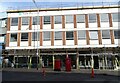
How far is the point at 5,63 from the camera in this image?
136 ft

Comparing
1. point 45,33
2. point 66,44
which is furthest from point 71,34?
point 45,33

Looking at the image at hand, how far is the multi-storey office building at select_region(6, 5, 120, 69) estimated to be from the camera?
127 ft

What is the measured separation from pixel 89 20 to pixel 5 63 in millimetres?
15954

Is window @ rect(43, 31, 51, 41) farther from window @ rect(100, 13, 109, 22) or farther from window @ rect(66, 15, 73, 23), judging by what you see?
window @ rect(100, 13, 109, 22)

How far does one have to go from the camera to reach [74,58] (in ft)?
130

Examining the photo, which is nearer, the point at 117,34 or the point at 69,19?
the point at 117,34

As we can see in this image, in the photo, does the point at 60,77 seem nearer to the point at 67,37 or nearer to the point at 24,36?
the point at 67,37

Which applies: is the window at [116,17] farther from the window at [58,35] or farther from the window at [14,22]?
the window at [14,22]

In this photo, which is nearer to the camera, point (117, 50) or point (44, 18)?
point (117, 50)

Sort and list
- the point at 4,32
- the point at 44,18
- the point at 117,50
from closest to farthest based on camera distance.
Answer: the point at 117,50 < the point at 44,18 < the point at 4,32

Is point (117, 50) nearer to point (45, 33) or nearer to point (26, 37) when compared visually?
point (45, 33)

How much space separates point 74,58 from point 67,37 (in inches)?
143

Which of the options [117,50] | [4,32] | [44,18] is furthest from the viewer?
[4,32]

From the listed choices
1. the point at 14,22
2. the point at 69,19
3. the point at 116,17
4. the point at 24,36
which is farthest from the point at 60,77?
the point at 14,22
